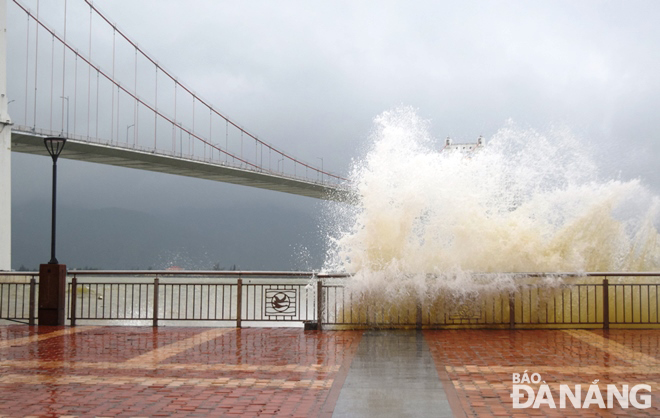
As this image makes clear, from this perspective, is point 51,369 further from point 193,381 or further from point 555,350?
point 555,350

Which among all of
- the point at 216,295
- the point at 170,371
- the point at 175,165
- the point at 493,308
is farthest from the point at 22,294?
the point at 175,165

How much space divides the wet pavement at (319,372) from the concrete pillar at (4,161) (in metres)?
17.2

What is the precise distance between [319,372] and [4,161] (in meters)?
22.8

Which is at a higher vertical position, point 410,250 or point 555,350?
point 410,250

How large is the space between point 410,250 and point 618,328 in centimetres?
380

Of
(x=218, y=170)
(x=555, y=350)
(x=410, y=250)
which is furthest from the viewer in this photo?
(x=218, y=170)

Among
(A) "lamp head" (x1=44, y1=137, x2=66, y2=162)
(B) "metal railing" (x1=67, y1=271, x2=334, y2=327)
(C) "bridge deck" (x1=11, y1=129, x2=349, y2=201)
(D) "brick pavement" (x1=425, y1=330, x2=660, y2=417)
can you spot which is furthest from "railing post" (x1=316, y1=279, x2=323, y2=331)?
(C) "bridge deck" (x1=11, y1=129, x2=349, y2=201)

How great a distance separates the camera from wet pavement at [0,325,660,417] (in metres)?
5.61

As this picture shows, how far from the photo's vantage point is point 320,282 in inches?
447

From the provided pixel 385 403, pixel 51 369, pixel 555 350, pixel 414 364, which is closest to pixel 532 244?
pixel 555 350

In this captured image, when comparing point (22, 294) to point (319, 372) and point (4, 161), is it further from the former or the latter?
point (319, 372)

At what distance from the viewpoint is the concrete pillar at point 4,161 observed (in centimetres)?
2583

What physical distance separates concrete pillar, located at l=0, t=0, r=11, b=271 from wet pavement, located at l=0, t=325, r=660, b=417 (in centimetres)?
1716

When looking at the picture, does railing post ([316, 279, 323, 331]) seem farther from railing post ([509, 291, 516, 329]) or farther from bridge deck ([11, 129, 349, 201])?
bridge deck ([11, 129, 349, 201])
